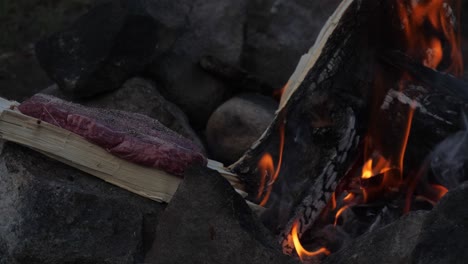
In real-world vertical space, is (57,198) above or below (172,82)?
above

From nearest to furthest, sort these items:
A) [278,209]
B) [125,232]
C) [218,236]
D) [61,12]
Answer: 1. [218,236]
2. [125,232]
3. [278,209]
4. [61,12]

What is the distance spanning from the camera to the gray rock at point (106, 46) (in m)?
4.82

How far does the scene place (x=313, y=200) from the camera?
3.33 metres

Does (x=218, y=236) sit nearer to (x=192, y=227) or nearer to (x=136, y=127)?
(x=192, y=227)

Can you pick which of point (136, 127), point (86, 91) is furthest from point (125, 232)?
point (86, 91)

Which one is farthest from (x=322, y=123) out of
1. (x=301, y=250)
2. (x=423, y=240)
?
(x=423, y=240)

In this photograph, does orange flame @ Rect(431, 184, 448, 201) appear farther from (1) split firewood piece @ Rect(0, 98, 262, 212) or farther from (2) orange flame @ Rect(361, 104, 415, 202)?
(1) split firewood piece @ Rect(0, 98, 262, 212)

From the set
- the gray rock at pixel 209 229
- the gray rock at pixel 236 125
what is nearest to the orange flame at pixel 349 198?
the gray rock at pixel 209 229

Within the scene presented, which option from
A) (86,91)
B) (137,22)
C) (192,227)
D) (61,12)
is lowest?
(61,12)

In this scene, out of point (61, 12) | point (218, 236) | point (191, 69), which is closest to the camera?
point (218, 236)

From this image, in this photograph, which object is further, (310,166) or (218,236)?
(310,166)

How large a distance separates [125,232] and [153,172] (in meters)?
0.30

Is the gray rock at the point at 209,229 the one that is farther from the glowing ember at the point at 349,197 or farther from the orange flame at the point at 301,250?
the glowing ember at the point at 349,197

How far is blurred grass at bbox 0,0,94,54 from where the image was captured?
694cm
